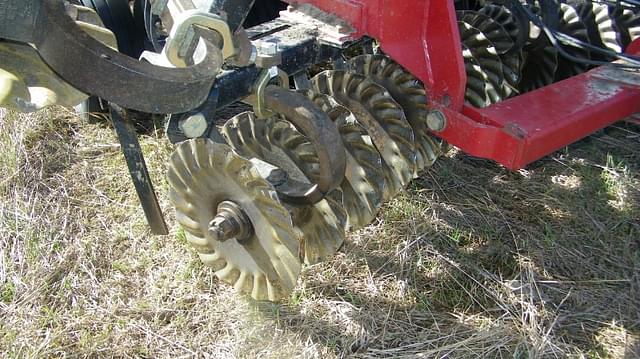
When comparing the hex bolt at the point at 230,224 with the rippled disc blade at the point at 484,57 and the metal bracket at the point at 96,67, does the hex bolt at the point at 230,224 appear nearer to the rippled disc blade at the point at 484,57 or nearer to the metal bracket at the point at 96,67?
the metal bracket at the point at 96,67

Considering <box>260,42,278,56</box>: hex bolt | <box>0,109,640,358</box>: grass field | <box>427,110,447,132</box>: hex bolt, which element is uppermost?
<box>260,42,278,56</box>: hex bolt

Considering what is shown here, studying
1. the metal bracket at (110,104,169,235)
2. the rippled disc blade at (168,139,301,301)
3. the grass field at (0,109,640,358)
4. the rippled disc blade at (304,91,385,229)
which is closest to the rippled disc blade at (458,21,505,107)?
the grass field at (0,109,640,358)

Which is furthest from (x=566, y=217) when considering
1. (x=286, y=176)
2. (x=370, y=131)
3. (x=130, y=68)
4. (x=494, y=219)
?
(x=130, y=68)

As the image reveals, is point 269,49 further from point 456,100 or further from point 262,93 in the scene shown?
point 456,100

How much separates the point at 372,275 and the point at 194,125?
86 cm

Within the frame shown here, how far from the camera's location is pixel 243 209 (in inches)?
58.9

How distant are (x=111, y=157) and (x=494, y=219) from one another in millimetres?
1518

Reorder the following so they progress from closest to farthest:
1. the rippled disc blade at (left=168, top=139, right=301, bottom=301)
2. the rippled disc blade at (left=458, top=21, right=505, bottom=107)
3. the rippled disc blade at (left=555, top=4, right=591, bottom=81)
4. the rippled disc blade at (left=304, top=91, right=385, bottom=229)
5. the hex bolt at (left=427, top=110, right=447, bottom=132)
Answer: the rippled disc blade at (left=168, top=139, right=301, bottom=301) < the rippled disc blade at (left=304, top=91, right=385, bottom=229) < the hex bolt at (left=427, top=110, right=447, bottom=132) < the rippled disc blade at (left=458, top=21, right=505, bottom=107) < the rippled disc blade at (left=555, top=4, right=591, bottom=81)

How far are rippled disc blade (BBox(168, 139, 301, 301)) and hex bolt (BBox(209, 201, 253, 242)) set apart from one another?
1 centimetres

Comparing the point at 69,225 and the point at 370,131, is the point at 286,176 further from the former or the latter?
the point at 69,225

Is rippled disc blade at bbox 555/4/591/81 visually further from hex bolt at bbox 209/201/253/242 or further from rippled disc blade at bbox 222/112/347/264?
hex bolt at bbox 209/201/253/242

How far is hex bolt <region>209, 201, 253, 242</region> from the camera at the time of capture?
149 cm

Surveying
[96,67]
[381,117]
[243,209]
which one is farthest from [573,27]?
[96,67]

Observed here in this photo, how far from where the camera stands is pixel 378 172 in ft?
5.45
